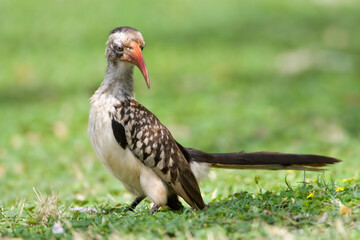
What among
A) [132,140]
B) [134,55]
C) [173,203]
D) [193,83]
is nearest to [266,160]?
[173,203]

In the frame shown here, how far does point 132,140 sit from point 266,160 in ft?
3.97

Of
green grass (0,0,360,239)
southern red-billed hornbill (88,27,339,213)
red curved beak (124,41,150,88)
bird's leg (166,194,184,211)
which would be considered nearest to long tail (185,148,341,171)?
green grass (0,0,360,239)

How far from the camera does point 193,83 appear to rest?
12.4m

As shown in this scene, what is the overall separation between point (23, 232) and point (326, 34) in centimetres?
1370

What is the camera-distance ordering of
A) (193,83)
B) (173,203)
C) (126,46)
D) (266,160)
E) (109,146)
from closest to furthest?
1. (109,146)
2. (126,46)
3. (173,203)
4. (266,160)
5. (193,83)

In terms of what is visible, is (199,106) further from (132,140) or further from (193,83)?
(132,140)

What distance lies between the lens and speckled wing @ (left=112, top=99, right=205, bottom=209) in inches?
190

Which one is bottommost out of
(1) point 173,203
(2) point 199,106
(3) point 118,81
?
(1) point 173,203

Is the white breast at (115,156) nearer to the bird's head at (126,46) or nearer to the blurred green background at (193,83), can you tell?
the bird's head at (126,46)

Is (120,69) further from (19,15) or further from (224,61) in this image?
(19,15)

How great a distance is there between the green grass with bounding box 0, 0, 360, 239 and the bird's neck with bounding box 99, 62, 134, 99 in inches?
36.6

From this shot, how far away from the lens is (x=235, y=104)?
10.8 metres

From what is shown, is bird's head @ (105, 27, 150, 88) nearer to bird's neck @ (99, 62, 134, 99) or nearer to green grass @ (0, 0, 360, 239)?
bird's neck @ (99, 62, 134, 99)

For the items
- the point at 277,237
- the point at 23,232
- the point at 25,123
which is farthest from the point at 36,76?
→ the point at 277,237
